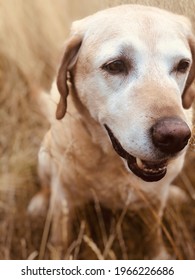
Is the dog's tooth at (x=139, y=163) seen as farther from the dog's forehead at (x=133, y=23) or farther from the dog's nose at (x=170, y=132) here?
the dog's forehead at (x=133, y=23)

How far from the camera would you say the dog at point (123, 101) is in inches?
55.5

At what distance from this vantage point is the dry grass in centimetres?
201

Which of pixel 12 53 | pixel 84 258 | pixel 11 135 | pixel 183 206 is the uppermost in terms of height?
pixel 12 53

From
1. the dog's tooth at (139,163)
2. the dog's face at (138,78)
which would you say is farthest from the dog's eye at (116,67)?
the dog's tooth at (139,163)

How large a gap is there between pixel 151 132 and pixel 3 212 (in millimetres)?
1067

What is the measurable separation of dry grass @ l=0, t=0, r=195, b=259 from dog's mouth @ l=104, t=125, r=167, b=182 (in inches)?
18.5

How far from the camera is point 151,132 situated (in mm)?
1377

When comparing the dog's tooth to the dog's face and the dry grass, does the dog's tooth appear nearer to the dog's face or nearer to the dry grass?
the dog's face

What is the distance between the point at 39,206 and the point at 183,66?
100cm

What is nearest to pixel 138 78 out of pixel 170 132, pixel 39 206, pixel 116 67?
pixel 116 67

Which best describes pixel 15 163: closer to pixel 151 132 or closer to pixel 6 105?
pixel 6 105

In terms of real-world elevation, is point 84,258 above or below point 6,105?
below
